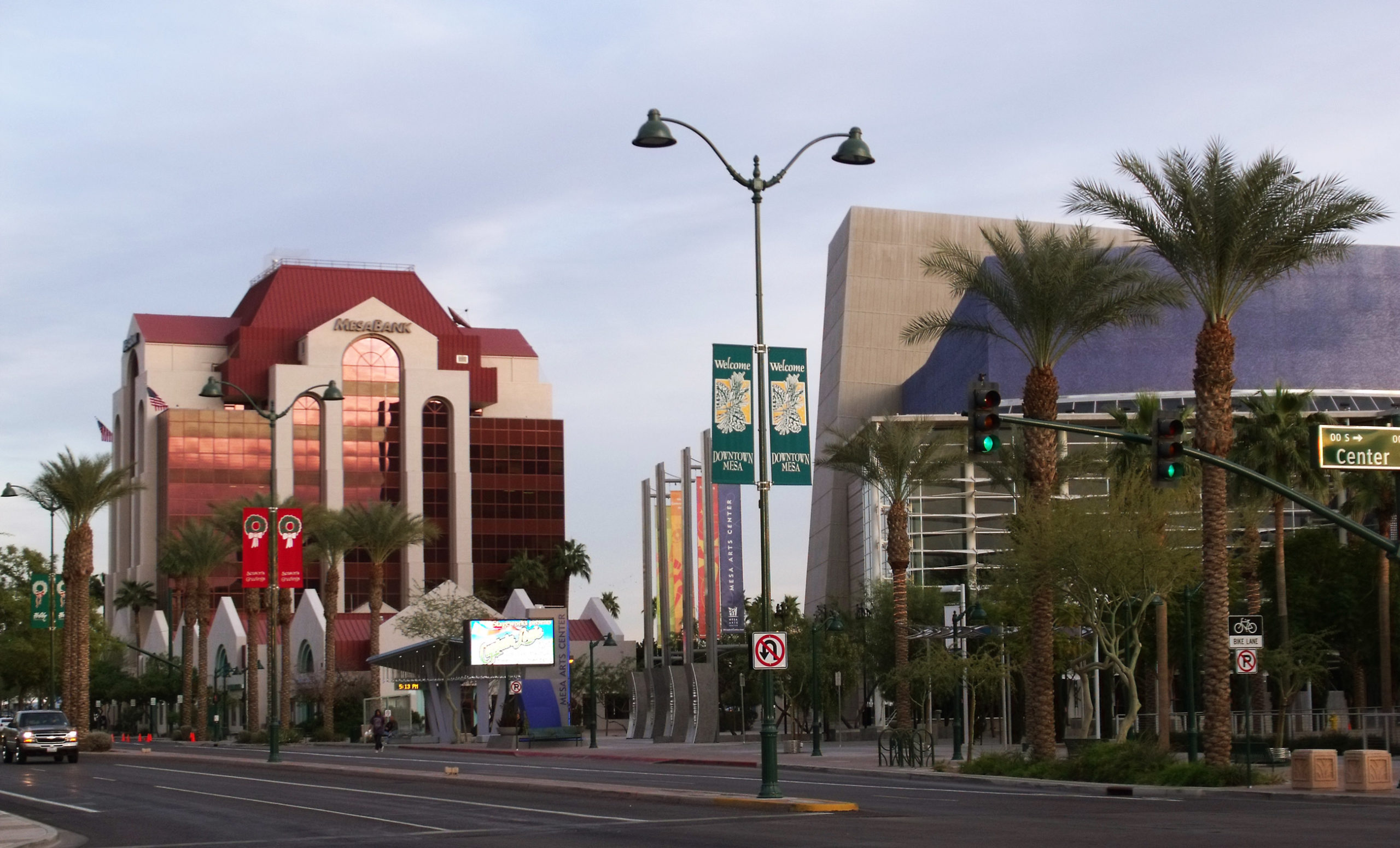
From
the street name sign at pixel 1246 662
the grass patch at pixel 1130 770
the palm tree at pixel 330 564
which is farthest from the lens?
the palm tree at pixel 330 564

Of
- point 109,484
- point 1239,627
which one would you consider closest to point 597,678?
point 109,484

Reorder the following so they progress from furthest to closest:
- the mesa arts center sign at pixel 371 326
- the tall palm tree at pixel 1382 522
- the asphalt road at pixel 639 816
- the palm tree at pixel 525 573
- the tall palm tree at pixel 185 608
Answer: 1. the palm tree at pixel 525 573
2. the mesa arts center sign at pixel 371 326
3. the tall palm tree at pixel 185 608
4. the tall palm tree at pixel 1382 522
5. the asphalt road at pixel 639 816

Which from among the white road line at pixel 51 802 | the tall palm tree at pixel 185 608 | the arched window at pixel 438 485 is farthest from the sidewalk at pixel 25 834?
the arched window at pixel 438 485

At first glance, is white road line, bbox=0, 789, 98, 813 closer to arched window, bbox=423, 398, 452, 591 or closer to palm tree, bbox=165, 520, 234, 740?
palm tree, bbox=165, 520, 234, 740

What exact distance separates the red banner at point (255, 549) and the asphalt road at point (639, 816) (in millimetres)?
7306

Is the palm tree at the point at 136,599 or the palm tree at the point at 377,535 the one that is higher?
the palm tree at the point at 377,535

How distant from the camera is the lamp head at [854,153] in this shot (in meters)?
27.2

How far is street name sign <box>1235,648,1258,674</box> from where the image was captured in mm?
33844

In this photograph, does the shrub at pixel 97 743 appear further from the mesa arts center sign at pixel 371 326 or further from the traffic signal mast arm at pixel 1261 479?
the mesa arts center sign at pixel 371 326

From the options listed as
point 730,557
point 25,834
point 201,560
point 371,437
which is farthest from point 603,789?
point 371,437

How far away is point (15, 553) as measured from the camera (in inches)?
4205

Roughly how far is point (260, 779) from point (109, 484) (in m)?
31.6

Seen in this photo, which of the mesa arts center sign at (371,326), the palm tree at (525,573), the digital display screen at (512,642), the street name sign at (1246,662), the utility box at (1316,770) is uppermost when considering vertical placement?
the mesa arts center sign at (371,326)

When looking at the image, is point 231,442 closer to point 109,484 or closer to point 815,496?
point 815,496
